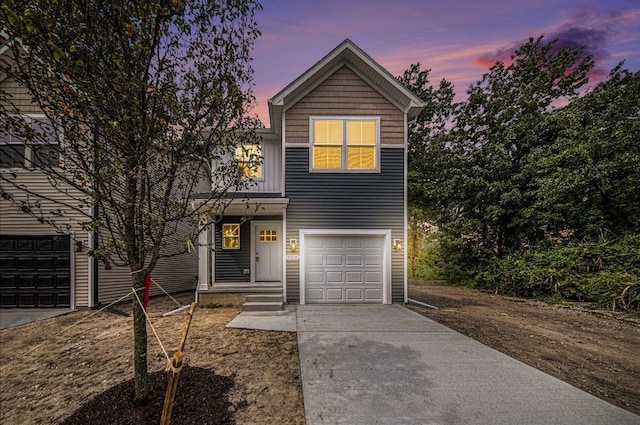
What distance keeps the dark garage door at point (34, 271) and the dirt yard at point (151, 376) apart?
4.62 feet

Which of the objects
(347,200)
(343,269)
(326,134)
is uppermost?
(326,134)

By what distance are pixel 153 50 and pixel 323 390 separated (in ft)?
14.5

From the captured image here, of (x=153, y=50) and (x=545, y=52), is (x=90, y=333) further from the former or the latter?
(x=545, y=52)

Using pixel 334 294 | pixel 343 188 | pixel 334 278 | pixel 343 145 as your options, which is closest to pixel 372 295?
pixel 334 294

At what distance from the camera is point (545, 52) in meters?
12.3

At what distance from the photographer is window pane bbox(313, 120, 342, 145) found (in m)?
8.02

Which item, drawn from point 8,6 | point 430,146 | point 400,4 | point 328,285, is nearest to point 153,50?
point 8,6

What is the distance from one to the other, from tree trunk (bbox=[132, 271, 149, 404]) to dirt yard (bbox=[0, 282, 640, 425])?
0.14 metres

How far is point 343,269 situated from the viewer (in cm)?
799

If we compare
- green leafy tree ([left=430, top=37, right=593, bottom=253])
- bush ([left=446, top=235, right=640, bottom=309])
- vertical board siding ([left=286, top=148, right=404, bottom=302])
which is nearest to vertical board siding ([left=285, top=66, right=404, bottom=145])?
vertical board siding ([left=286, top=148, right=404, bottom=302])

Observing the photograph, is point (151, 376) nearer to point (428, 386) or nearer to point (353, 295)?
point (428, 386)

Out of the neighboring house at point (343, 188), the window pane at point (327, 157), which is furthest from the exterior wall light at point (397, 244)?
the window pane at point (327, 157)

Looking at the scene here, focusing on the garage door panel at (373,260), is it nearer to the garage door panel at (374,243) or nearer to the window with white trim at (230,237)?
the garage door panel at (374,243)

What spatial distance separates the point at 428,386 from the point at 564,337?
430cm
